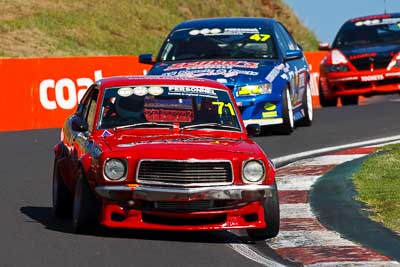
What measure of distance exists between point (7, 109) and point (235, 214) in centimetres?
1185

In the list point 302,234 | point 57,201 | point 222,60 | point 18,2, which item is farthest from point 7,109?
point 18,2

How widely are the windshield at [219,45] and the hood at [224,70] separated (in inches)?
13.7

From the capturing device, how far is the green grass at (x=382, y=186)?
1045 cm

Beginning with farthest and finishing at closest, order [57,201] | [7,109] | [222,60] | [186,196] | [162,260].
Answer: [7,109] < [222,60] < [57,201] < [186,196] < [162,260]

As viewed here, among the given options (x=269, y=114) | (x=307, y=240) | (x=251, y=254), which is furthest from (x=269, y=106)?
(x=251, y=254)

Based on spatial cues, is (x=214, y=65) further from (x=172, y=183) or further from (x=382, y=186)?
(x=172, y=183)

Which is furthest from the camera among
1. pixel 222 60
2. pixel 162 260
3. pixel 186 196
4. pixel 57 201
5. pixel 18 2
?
pixel 18 2

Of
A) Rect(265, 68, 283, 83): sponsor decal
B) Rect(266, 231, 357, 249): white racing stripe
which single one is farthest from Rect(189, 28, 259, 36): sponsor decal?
Rect(266, 231, 357, 249): white racing stripe

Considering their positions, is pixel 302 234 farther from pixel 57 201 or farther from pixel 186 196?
pixel 57 201

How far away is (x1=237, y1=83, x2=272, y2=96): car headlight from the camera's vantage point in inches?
658

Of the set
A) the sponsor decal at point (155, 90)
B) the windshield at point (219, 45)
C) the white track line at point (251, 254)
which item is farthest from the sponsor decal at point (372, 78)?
the white track line at point (251, 254)

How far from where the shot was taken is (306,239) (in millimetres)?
9469

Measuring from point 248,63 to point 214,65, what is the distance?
0.55 m

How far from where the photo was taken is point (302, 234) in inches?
381
